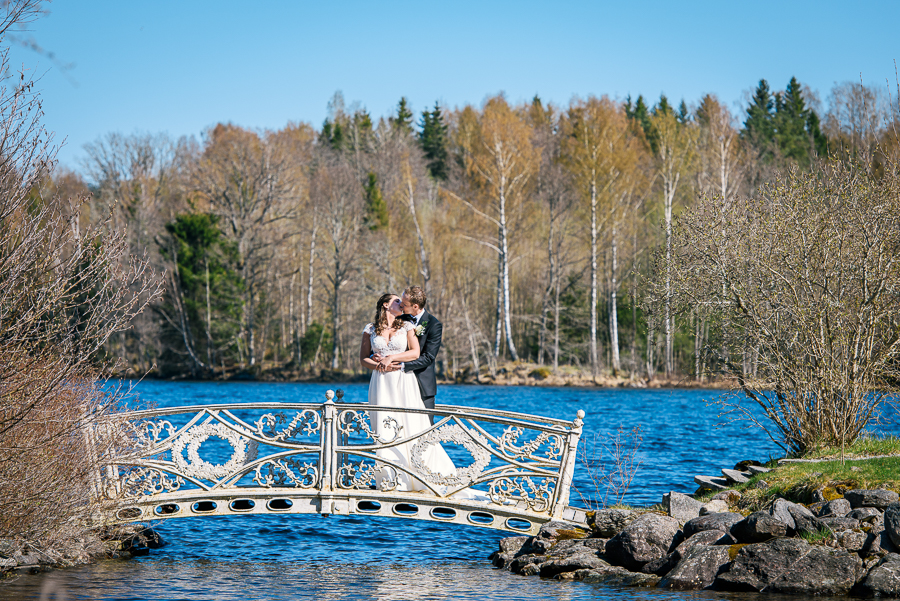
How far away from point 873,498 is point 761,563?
5.55 feet

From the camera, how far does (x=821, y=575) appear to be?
796 cm

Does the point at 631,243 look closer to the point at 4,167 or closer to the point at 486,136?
the point at 486,136

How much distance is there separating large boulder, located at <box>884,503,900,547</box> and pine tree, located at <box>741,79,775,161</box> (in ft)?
122

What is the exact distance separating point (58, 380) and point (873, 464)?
8.83 metres

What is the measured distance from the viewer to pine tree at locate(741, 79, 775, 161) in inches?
1859

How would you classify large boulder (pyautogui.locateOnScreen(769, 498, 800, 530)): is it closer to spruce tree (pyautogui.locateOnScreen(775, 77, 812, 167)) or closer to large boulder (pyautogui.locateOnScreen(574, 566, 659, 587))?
large boulder (pyautogui.locateOnScreen(574, 566, 659, 587))

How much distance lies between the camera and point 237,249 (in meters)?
45.2

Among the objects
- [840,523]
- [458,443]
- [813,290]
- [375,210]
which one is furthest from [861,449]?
[375,210]

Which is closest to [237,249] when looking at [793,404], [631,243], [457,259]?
[457,259]

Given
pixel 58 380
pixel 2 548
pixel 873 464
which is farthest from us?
pixel 873 464

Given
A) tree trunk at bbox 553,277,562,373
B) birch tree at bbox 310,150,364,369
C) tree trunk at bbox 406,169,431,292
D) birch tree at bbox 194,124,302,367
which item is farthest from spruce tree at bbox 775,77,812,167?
birch tree at bbox 194,124,302,367

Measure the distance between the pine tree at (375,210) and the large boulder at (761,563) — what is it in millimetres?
38638

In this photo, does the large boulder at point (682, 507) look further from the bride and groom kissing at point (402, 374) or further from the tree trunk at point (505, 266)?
the tree trunk at point (505, 266)

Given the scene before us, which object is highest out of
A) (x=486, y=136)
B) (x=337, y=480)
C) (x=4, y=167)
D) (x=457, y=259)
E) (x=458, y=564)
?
(x=486, y=136)
